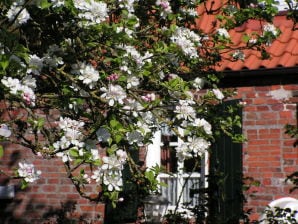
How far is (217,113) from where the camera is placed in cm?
597

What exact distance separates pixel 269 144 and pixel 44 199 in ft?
9.56

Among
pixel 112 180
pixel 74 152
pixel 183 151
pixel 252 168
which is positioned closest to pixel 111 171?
pixel 112 180

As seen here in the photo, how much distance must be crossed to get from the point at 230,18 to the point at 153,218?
8.92 feet

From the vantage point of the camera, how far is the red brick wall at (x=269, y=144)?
7453 millimetres

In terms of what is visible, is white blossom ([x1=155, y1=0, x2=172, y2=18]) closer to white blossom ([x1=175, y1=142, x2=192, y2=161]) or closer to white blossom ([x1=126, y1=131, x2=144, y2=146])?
white blossom ([x1=175, y1=142, x2=192, y2=161])

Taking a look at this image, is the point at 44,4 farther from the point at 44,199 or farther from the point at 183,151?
the point at 44,199

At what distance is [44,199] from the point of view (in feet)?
26.4

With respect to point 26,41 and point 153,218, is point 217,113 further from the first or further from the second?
point 26,41

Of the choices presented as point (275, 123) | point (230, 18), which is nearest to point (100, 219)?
point (275, 123)

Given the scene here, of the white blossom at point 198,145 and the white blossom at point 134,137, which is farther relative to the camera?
the white blossom at point 198,145

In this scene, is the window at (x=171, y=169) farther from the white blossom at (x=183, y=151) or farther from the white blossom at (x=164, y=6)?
the white blossom at (x=183, y=151)

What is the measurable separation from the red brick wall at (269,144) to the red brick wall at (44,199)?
1.97 metres

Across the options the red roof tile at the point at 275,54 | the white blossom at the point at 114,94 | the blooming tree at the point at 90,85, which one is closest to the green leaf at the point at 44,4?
the blooming tree at the point at 90,85

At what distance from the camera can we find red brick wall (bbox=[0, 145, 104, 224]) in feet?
25.9
